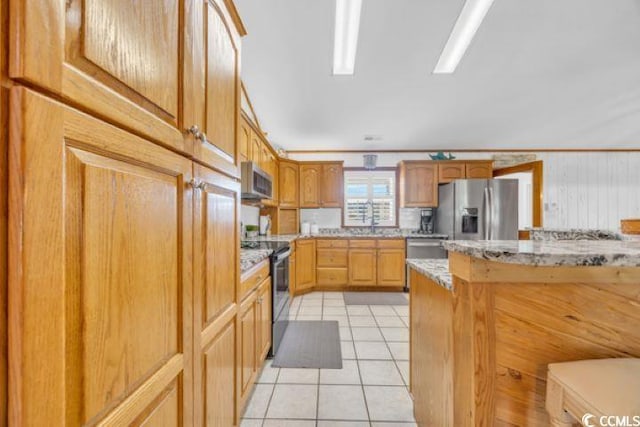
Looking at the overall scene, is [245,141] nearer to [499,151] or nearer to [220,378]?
[220,378]

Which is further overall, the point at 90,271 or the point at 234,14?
the point at 234,14

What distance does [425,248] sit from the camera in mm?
4348

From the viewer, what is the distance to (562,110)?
3.76 meters

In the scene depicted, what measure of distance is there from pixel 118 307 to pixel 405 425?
1698mm

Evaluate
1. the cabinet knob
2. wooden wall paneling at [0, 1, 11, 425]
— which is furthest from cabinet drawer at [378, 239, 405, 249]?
wooden wall paneling at [0, 1, 11, 425]

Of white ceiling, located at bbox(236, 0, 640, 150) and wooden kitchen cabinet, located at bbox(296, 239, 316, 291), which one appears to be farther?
wooden kitchen cabinet, located at bbox(296, 239, 316, 291)

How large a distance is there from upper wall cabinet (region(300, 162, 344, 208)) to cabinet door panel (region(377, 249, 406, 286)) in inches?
45.7

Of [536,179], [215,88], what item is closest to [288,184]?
[215,88]

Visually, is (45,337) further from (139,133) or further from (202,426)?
(202,426)

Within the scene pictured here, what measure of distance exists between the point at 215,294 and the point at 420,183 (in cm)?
429

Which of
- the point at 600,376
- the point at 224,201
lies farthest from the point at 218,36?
the point at 600,376

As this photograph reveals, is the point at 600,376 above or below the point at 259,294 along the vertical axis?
above

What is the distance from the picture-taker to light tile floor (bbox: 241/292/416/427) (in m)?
1.67

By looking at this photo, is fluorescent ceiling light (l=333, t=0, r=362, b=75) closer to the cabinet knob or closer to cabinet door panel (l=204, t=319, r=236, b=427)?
the cabinet knob
